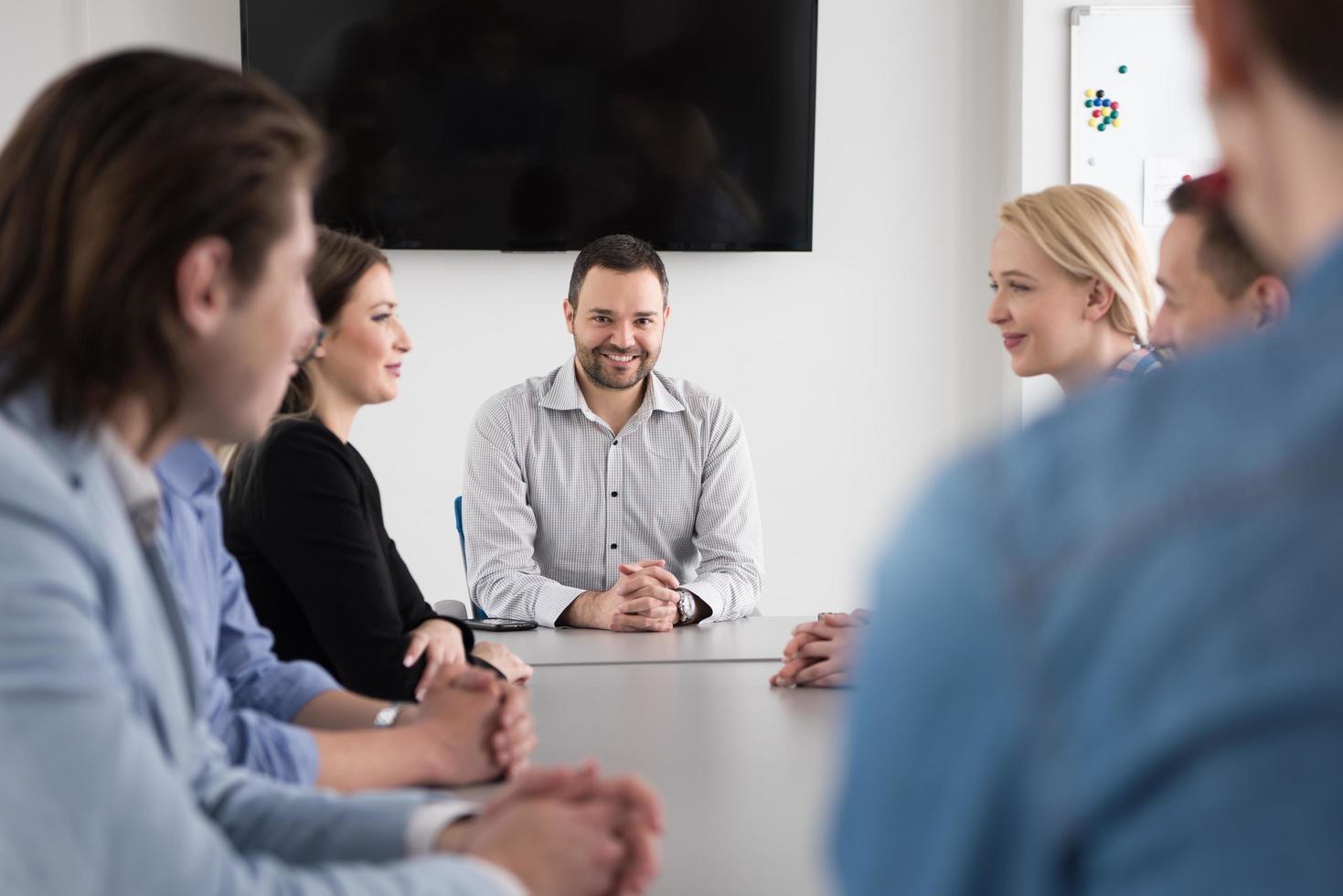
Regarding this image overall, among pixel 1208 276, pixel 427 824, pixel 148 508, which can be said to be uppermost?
pixel 1208 276

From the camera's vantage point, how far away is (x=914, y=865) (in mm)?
444

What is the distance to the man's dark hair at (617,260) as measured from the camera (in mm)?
3436

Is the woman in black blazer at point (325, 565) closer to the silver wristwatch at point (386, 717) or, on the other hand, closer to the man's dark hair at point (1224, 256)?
the silver wristwatch at point (386, 717)

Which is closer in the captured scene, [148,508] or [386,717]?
[148,508]

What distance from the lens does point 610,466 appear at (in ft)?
10.8

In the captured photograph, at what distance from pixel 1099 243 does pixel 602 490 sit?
1.30 m

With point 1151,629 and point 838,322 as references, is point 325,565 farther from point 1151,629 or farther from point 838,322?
point 838,322

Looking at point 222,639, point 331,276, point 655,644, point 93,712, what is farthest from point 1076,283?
point 93,712

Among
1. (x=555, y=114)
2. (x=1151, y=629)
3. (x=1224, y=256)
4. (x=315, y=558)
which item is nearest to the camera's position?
(x=1151, y=629)

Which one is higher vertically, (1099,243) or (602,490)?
(1099,243)

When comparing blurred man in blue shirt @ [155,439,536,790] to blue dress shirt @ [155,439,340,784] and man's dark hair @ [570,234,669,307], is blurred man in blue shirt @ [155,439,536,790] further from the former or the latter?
man's dark hair @ [570,234,669,307]

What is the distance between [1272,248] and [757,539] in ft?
9.09

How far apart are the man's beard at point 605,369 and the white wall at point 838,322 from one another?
1.13 m

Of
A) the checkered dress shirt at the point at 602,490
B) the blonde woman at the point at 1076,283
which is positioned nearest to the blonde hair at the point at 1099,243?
the blonde woman at the point at 1076,283
